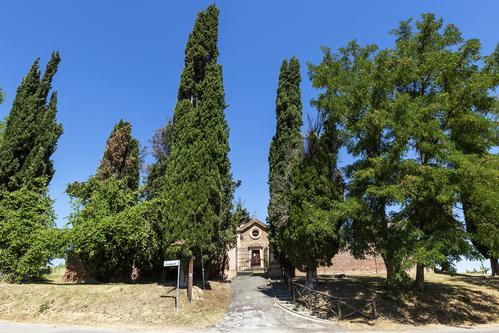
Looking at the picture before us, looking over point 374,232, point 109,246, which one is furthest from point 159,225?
point 374,232

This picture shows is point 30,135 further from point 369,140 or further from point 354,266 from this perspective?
point 354,266

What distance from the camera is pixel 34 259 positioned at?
2116 cm

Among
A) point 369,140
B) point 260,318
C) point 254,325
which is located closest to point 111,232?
point 260,318

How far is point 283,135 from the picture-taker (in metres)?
25.6

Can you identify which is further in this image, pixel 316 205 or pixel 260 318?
pixel 316 205

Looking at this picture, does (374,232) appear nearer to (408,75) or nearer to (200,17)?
(408,75)

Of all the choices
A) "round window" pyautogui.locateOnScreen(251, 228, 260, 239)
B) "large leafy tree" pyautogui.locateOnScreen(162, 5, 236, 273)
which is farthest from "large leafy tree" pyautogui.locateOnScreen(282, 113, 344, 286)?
"round window" pyautogui.locateOnScreen(251, 228, 260, 239)

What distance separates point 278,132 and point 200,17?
970cm

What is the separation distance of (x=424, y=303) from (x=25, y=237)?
22.8 m

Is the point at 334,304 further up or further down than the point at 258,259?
further down

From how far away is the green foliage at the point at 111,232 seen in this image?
2038 centimetres

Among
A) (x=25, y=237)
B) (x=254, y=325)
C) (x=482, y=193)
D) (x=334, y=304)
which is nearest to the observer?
(x=482, y=193)

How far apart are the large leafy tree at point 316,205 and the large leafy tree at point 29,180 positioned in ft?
45.5

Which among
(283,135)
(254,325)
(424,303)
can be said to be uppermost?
(283,135)
